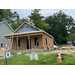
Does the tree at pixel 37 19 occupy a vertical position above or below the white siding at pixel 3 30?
above

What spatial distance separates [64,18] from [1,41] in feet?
149

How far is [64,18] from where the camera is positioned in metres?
61.5

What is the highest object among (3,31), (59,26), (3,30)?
(59,26)

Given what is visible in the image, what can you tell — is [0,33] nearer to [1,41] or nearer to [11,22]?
[1,41]

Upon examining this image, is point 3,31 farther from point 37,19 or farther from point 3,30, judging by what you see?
point 37,19

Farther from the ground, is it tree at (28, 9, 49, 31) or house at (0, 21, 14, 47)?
tree at (28, 9, 49, 31)

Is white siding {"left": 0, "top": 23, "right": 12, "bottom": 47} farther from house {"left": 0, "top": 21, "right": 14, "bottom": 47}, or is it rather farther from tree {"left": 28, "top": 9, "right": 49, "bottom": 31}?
tree {"left": 28, "top": 9, "right": 49, "bottom": 31}

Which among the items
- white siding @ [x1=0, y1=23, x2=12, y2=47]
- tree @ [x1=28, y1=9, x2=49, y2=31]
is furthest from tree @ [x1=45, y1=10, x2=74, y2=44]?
white siding @ [x1=0, y1=23, x2=12, y2=47]

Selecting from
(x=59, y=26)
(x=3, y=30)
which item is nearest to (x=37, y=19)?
(x=59, y=26)

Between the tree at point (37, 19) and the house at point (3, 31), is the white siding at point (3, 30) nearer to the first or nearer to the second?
the house at point (3, 31)

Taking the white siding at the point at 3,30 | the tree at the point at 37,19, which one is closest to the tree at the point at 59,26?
the tree at the point at 37,19

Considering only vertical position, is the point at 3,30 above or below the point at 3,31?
above

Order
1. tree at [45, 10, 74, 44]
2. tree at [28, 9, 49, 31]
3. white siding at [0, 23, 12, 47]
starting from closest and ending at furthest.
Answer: white siding at [0, 23, 12, 47] → tree at [28, 9, 49, 31] → tree at [45, 10, 74, 44]
